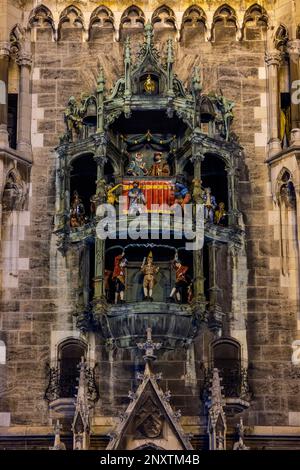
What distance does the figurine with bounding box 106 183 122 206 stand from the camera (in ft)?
116

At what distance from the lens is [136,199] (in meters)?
35.3

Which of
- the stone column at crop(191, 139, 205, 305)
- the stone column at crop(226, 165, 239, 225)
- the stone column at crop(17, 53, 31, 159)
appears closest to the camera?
the stone column at crop(191, 139, 205, 305)

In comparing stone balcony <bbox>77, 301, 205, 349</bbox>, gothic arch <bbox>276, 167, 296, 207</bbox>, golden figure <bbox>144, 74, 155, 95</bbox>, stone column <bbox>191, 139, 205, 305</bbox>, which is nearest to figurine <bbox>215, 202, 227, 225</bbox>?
stone column <bbox>191, 139, 205, 305</bbox>

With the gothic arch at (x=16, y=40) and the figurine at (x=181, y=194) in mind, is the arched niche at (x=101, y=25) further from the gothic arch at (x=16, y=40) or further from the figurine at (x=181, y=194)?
the figurine at (x=181, y=194)

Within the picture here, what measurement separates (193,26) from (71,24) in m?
2.43

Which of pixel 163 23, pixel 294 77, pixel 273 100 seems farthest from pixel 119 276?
pixel 163 23

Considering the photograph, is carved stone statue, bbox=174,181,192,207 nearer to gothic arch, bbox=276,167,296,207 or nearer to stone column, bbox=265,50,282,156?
gothic arch, bbox=276,167,296,207

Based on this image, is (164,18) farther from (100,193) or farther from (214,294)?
(214,294)

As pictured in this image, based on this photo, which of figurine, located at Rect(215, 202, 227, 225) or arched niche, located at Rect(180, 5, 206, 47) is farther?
arched niche, located at Rect(180, 5, 206, 47)

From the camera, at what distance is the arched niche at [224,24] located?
3738cm

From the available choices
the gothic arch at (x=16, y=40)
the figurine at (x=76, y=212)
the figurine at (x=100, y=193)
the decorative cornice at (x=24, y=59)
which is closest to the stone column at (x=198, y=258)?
the figurine at (x=100, y=193)

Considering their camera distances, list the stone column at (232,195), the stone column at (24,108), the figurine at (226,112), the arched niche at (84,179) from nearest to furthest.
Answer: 1. the stone column at (232,195)
2. the arched niche at (84,179)
3. the figurine at (226,112)
4. the stone column at (24,108)

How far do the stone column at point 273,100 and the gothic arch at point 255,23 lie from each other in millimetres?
577

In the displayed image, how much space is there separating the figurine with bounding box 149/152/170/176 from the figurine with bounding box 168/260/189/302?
1.88 m
